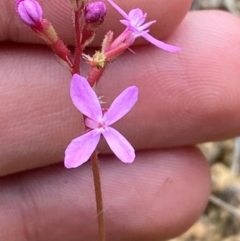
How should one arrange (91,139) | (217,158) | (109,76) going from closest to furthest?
1. (91,139)
2. (109,76)
3. (217,158)

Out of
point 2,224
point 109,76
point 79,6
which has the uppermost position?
point 79,6

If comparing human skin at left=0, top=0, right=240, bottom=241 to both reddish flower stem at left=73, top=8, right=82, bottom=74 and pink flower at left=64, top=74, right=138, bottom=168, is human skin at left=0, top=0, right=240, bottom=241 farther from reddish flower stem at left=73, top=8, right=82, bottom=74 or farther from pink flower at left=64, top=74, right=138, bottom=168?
pink flower at left=64, top=74, right=138, bottom=168

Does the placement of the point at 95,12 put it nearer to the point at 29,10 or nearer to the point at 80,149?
the point at 29,10

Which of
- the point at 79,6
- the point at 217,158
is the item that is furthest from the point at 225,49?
the point at 217,158

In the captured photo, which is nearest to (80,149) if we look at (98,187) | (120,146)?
(120,146)

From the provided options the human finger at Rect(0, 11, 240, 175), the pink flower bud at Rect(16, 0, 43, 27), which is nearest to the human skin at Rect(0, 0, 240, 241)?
the human finger at Rect(0, 11, 240, 175)

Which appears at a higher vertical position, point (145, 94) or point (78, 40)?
point (78, 40)

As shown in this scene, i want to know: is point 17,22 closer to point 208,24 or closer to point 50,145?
point 50,145

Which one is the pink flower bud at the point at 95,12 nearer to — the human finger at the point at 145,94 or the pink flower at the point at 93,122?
the pink flower at the point at 93,122
